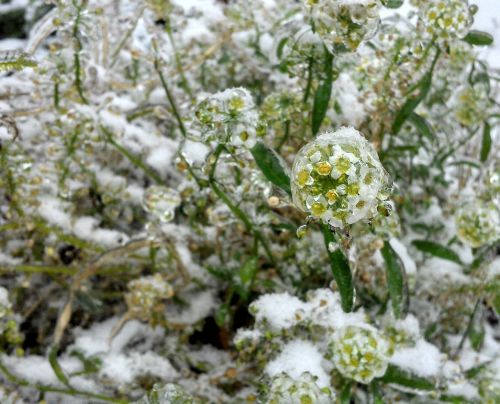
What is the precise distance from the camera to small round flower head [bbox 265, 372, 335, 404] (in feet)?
2.68

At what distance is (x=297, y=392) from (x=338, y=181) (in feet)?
1.14

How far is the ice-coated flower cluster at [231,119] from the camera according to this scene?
32.2 inches

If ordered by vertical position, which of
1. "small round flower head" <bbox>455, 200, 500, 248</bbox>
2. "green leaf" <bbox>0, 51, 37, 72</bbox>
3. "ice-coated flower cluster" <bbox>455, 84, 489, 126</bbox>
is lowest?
"small round flower head" <bbox>455, 200, 500, 248</bbox>

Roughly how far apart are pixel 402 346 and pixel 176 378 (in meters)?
0.46

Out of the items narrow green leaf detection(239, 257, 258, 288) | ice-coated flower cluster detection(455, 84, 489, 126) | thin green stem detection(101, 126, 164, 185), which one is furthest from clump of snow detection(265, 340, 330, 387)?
ice-coated flower cluster detection(455, 84, 489, 126)

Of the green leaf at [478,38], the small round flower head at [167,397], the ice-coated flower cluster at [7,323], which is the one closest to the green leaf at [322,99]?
the green leaf at [478,38]

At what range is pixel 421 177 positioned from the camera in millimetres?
1562

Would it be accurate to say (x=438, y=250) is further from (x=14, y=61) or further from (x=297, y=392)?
(x=14, y=61)

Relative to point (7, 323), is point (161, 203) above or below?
above

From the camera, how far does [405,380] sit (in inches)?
40.3

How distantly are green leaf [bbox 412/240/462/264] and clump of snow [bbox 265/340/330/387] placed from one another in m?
0.38

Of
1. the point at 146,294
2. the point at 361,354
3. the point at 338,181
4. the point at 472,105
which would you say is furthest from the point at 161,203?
the point at 472,105

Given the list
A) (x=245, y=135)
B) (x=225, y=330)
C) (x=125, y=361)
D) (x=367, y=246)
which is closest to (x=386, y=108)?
(x=367, y=246)

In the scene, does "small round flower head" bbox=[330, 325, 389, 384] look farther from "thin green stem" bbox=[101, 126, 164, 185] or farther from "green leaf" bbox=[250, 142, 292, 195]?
"thin green stem" bbox=[101, 126, 164, 185]
